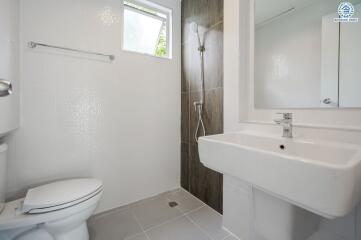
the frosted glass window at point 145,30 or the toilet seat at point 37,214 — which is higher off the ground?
the frosted glass window at point 145,30

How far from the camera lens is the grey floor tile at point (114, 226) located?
4.35 feet

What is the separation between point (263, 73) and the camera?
1303 millimetres

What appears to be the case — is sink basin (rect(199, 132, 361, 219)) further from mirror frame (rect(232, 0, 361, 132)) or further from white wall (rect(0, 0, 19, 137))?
white wall (rect(0, 0, 19, 137))

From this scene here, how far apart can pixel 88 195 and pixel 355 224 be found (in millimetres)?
1533

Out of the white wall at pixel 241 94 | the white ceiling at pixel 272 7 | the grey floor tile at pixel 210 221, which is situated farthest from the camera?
the grey floor tile at pixel 210 221

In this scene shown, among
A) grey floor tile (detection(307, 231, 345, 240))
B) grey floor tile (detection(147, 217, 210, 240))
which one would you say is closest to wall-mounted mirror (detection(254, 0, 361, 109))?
grey floor tile (detection(307, 231, 345, 240))

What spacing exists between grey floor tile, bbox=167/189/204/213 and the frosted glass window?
1.69 metres

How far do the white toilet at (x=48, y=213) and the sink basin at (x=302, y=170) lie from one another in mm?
853

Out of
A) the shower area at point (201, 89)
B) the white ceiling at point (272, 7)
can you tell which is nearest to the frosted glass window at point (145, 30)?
the shower area at point (201, 89)

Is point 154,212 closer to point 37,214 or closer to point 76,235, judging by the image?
point 76,235

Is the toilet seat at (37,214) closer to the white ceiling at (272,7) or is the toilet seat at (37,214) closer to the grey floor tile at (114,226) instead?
the grey floor tile at (114,226)

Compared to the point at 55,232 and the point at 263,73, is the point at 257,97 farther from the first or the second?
the point at 55,232

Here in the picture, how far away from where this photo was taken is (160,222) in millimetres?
1488

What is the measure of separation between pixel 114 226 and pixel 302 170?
1.52 m
